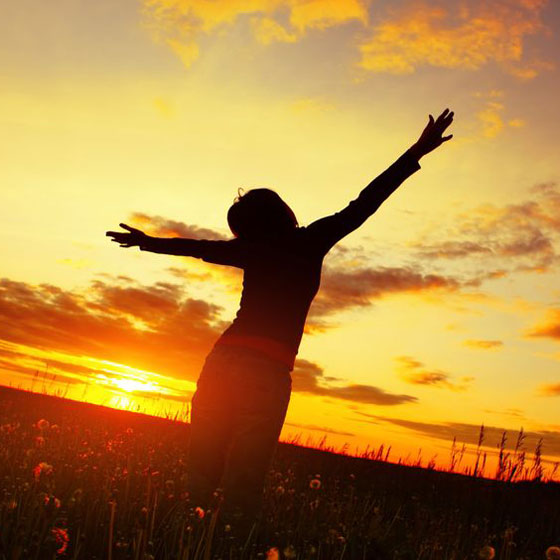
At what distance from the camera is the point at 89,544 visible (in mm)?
4457

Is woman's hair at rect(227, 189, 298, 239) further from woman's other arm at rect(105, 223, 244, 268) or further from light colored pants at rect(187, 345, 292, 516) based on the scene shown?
light colored pants at rect(187, 345, 292, 516)

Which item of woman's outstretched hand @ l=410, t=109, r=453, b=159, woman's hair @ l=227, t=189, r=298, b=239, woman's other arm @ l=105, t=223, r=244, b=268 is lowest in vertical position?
woman's other arm @ l=105, t=223, r=244, b=268

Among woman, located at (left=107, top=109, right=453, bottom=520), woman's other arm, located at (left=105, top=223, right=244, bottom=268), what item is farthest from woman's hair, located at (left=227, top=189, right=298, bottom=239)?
woman's other arm, located at (left=105, top=223, right=244, bottom=268)

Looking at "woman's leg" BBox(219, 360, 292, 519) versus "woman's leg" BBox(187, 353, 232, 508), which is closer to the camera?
"woman's leg" BBox(219, 360, 292, 519)

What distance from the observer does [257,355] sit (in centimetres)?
468

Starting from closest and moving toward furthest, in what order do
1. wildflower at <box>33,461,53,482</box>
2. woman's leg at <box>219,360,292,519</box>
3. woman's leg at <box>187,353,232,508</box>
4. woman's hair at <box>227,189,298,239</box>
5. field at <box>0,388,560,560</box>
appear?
field at <box>0,388,560,560</box> → wildflower at <box>33,461,53,482</box> → woman's leg at <box>219,360,292,519</box> → woman's leg at <box>187,353,232,508</box> → woman's hair at <box>227,189,298,239</box>

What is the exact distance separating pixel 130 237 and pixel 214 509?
7.65 feet

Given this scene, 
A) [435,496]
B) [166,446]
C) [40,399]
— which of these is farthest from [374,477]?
[40,399]

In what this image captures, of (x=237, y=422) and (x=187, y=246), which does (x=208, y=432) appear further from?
(x=187, y=246)

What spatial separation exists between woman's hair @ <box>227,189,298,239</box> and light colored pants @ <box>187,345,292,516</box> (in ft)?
3.33

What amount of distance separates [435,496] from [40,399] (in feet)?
38.0

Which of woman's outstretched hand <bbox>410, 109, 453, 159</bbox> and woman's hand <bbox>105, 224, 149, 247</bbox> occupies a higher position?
woman's outstretched hand <bbox>410, 109, 453, 159</bbox>

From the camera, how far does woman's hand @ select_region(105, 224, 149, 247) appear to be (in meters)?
5.44

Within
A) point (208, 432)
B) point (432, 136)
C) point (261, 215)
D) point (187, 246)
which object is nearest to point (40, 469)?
point (208, 432)
